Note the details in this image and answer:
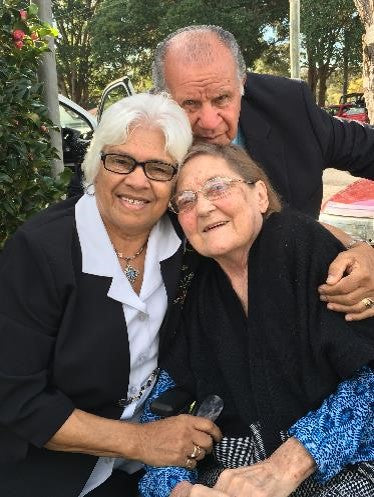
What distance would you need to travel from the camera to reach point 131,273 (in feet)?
7.29

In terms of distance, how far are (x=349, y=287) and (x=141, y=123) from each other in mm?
909

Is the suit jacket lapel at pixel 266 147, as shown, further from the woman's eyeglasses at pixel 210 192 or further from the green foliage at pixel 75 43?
the green foliage at pixel 75 43

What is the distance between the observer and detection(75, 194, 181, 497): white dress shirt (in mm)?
2105

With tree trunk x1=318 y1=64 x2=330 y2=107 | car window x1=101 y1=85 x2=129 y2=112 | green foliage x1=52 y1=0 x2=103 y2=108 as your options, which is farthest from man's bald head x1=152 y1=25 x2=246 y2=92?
green foliage x1=52 y1=0 x2=103 y2=108

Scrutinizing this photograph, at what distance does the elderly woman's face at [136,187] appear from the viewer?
84.0 inches

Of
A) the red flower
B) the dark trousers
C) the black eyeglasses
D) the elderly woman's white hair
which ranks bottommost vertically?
the dark trousers

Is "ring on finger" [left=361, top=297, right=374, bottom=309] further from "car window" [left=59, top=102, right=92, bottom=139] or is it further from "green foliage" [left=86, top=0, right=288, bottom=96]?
"green foliage" [left=86, top=0, right=288, bottom=96]

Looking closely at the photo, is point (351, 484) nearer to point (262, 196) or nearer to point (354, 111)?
point (262, 196)

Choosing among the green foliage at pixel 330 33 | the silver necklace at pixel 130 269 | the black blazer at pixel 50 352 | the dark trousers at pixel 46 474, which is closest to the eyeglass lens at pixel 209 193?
the silver necklace at pixel 130 269

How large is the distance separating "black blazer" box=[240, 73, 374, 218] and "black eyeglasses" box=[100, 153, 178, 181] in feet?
2.62

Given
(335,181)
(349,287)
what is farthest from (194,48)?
(335,181)

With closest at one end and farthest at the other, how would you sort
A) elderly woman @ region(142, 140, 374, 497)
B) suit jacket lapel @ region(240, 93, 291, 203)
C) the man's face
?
elderly woman @ region(142, 140, 374, 497) < the man's face < suit jacket lapel @ region(240, 93, 291, 203)

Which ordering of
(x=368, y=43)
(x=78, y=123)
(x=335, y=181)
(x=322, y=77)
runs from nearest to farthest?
1. (x=368, y=43)
2. (x=78, y=123)
3. (x=335, y=181)
4. (x=322, y=77)

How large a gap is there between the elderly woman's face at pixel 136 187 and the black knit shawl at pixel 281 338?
398 mm
